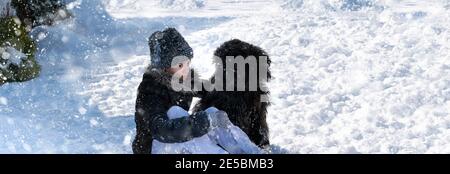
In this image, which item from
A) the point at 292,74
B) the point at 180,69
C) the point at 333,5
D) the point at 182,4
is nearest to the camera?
the point at 180,69

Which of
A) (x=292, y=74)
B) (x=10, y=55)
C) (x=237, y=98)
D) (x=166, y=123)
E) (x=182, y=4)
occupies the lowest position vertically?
(x=182, y=4)

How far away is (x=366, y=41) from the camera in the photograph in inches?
368

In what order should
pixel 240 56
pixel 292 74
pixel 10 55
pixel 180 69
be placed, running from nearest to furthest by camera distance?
pixel 180 69 < pixel 240 56 < pixel 10 55 < pixel 292 74

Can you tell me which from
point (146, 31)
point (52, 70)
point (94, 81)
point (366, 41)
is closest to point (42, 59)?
point (52, 70)

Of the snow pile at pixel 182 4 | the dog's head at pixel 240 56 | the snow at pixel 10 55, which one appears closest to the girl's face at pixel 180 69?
the dog's head at pixel 240 56

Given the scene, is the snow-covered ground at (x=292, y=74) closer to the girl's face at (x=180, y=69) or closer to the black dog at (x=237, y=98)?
the black dog at (x=237, y=98)

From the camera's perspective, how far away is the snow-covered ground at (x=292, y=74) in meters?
5.71

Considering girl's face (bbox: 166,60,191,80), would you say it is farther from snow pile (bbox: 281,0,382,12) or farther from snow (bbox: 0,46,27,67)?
snow pile (bbox: 281,0,382,12)

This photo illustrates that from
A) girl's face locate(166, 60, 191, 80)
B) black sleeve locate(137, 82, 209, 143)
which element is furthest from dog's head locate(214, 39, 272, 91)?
black sleeve locate(137, 82, 209, 143)

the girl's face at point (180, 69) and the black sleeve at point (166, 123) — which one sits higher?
the girl's face at point (180, 69)

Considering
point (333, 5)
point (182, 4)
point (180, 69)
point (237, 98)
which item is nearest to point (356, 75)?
point (237, 98)

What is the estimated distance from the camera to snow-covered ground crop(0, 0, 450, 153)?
571 centimetres

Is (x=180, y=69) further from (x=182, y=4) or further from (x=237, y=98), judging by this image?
(x=182, y=4)

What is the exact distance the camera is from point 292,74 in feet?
26.2
